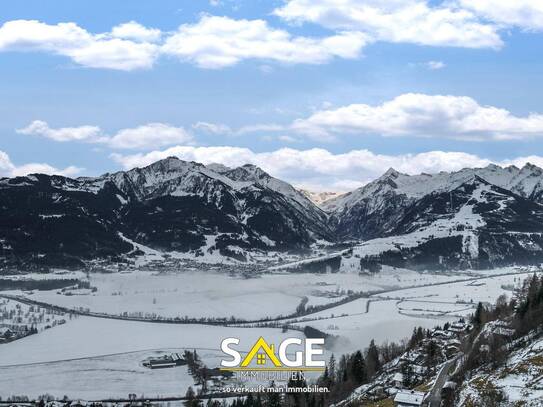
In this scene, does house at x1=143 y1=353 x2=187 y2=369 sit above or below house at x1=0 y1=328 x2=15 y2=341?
above

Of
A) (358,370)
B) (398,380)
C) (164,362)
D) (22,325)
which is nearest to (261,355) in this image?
(164,362)

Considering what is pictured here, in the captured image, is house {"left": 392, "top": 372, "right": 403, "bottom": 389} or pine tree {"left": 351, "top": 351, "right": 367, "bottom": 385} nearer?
house {"left": 392, "top": 372, "right": 403, "bottom": 389}

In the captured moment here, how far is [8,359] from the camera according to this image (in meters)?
142

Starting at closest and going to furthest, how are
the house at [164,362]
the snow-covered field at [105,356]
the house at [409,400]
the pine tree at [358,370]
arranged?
1. the house at [409,400]
2. the pine tree at [358,370]
3. the snow-covered field at [105,356]
4. the house at [164,362]

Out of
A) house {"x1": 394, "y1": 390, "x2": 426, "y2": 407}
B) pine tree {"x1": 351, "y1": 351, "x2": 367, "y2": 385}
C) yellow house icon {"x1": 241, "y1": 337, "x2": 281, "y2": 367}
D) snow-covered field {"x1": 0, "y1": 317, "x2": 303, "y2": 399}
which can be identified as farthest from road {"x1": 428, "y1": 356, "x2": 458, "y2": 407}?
snow-covered field {"x1": 0, "y1": 317, "x2": 303, "y2": 399}

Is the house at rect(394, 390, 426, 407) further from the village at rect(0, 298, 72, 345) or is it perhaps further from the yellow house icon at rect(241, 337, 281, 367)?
the village at rect(0, 298, 72, 345)

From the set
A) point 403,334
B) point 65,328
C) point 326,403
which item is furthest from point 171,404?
point 65,328

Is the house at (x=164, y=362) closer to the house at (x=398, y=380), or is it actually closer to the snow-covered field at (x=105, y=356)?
the snow-covered field at (x=105, y=356)

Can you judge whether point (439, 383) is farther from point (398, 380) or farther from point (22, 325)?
point (22, 325)

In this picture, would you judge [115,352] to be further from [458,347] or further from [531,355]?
[531,355]

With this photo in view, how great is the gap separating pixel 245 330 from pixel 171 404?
6839cm

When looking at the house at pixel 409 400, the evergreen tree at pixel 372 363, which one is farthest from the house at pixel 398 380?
the house at pixel 409 400

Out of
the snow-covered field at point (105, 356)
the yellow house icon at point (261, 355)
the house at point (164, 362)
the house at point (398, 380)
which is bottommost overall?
the snow-covered field at point (105, 356)

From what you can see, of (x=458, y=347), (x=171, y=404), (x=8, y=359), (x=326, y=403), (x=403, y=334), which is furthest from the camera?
(x=403, y=334)
